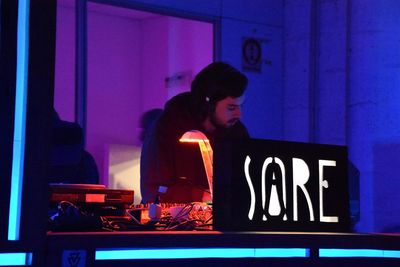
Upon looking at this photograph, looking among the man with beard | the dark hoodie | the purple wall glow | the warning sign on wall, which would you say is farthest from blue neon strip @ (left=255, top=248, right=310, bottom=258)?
the warning sign on wall

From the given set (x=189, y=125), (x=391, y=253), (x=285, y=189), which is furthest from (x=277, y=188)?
(x=189, y=125)

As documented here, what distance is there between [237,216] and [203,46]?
379 centimetres

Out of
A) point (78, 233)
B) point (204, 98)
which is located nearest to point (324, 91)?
point (204, 98)

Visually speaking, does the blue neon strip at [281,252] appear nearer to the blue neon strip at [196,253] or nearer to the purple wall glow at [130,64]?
the blue neon strip at [196,253]

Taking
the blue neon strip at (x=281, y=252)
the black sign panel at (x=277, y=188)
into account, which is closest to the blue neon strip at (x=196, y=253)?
the blue neon strip at (x=281, y=252)

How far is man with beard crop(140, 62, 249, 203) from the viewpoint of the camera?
3305 mm

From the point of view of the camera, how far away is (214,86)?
3668 mm

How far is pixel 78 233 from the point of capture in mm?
1836

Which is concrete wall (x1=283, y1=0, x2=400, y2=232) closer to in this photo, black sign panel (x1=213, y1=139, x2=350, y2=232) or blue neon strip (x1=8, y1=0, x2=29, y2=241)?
black sign panel (x1=213, y1=139, x2=350, y2=232)

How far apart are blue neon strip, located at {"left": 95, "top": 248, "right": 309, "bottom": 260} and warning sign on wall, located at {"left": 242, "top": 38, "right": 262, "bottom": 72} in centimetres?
386

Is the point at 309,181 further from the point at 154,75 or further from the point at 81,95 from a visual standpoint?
the point at 154,75

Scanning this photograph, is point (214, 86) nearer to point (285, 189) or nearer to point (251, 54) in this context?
point (285, 189)

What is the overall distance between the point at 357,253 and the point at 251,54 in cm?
383

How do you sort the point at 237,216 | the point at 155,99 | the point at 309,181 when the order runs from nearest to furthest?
the point at 237,216
the point at 309,181
the point at 155,99
